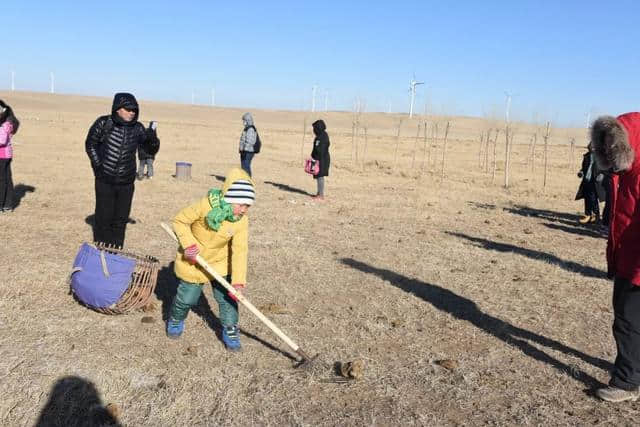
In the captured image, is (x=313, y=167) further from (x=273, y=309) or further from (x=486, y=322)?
(x=486, y=322)

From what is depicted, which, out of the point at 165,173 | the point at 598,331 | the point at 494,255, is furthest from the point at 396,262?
the point at 165,173

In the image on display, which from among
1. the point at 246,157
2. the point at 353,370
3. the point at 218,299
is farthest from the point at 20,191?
the point at 353,370

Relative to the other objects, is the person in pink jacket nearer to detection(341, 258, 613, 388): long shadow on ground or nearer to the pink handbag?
detection(341, 258, 613, 388): long shadow on ground

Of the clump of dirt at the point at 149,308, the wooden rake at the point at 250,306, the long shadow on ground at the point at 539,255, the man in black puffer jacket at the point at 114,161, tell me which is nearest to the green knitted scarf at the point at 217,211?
the wooden rake at the point at 250,306

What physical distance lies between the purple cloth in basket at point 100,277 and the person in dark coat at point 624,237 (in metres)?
3.94

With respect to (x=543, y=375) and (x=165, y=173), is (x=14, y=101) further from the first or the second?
(x=543, y=375)

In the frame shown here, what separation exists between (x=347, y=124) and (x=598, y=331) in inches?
3064

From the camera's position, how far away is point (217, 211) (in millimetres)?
4305

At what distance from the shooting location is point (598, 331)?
5.66 metres

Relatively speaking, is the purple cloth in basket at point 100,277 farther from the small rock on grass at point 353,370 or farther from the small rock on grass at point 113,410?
the small rock on grass at point 353,370

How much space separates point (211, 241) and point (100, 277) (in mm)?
1314

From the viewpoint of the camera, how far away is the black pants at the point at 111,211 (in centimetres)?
634

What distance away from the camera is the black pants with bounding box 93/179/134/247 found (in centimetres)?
634

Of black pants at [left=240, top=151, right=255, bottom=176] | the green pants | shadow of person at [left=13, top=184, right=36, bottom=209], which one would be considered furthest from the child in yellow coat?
black pants at [left=240, top=151, right=255, bottom=176]
